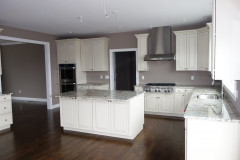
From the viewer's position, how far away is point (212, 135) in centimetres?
210

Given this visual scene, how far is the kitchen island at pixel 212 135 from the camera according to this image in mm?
2016

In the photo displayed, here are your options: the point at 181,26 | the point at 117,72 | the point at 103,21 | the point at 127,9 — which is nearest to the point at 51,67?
the point at 117,72

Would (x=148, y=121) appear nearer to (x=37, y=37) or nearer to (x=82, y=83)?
(x=82, y=83)

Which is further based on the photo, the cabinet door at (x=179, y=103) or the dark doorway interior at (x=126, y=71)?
the dark doorway interior at (x=126, y=71)

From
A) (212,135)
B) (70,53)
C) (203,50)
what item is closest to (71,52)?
(70,53)

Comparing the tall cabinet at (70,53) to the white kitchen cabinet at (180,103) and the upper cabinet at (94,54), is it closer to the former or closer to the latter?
the upper cabinet at (94,54)

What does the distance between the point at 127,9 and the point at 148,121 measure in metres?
2.85

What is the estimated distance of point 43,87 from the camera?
757 cm

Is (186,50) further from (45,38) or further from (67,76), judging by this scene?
(45,38)

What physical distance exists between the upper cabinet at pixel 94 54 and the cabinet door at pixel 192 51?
9.05 ft

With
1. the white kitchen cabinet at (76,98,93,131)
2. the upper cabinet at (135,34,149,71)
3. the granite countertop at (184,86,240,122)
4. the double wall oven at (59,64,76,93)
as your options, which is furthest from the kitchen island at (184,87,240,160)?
the double wall oven at (59,64,76,93)

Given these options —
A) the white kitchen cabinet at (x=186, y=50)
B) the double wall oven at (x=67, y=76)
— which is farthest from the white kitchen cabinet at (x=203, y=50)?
the double wall oven at (x=67, y=76)

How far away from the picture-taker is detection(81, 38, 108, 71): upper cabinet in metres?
6.20

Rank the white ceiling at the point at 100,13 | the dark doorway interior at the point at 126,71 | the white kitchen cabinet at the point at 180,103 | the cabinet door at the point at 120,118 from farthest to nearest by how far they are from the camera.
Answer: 1. the dark doorway interior at the point at 126,71
2. the white kitchen cabinet at the point at 180,103
3. the cabinet door at the point at 120,118
4. the white ceiling at the point at 100,13
